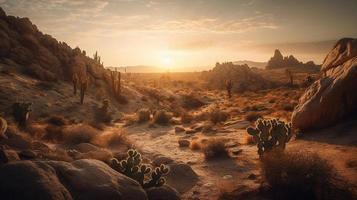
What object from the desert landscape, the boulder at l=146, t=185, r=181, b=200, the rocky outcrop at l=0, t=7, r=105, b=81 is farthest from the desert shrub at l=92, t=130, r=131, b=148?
the rocky outcrop at l=0, t=7, r=105, b=81

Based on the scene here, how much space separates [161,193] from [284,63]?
106998mm

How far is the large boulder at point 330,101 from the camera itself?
13.5 m

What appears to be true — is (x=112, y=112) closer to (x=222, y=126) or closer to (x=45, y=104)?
(x=45, y=104)

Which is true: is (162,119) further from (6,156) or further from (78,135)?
(6,156)

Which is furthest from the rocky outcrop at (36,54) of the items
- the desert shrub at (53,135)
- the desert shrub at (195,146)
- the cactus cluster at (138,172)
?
the cactus cluster at (138,172)

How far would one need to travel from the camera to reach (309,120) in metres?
14.1

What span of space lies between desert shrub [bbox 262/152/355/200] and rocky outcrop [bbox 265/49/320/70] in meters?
101

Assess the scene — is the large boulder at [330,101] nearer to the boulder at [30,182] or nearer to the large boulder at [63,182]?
the large boulder at [63,182]

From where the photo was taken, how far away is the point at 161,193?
8.05 metres

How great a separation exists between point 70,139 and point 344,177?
420 inches

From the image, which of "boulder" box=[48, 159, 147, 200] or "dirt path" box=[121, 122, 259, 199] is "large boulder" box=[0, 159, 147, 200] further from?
"dirt path" box=[121, 122, 259, 199]

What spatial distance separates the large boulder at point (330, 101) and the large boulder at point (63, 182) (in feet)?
30.8

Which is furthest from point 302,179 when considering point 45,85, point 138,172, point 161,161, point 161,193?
point 45,85

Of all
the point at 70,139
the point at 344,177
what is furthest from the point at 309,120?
the point at 70,139
